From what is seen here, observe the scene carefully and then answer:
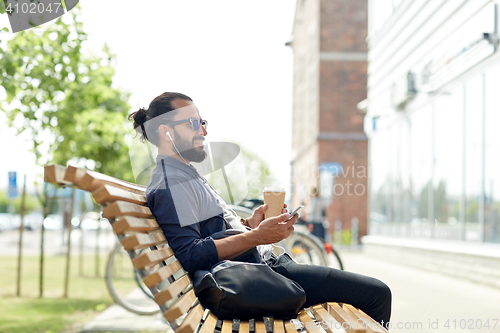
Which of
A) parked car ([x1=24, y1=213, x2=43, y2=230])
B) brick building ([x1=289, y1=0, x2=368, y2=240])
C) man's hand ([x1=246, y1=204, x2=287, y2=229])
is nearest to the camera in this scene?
man's hand ([x1=246, y1=204, x2=287, y2=229])

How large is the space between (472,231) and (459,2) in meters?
4.70

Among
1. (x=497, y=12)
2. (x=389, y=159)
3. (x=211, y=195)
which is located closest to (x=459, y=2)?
(x=497, y=12)

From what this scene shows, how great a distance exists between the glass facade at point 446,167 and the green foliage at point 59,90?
692 centimetres

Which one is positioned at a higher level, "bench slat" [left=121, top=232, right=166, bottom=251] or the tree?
the tree

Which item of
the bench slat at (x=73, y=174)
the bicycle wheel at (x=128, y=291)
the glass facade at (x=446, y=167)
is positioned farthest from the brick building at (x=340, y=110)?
the bench slat at (x=73, y=174)

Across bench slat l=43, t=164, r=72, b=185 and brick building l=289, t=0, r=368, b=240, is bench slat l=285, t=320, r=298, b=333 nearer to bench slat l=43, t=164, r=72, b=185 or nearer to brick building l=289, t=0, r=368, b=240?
bench slat l=43, t=164, r=72, b=185

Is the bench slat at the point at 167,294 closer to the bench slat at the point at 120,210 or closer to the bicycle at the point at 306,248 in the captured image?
the bench slat at the point at 120,210

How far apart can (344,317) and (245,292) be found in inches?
15.6

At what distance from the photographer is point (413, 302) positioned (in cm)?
616

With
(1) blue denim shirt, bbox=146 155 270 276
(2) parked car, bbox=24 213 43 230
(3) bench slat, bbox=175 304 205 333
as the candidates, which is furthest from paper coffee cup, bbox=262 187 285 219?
(2) parked car, bbox=24 213 43 230

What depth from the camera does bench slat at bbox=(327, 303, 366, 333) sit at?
5.86 feet

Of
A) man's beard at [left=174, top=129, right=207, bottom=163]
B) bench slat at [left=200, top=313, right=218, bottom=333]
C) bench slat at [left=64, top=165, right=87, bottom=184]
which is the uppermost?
man's beard at [left=174, top=129, right=207, bottom=163]

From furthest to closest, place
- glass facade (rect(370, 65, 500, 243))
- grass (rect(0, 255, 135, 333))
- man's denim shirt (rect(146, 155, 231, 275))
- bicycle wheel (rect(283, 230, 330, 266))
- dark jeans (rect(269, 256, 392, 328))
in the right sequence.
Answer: glass facade (rect(370, 65, 500, 243)) < bicycle wheel (rect(283, 230, 330, 266)) < grass (rect(0, 255, 135, 333)) < dark jeans (rect(269, 256, 392, 328)) < man's denim shirt (rect(146, 155, 231, 275))

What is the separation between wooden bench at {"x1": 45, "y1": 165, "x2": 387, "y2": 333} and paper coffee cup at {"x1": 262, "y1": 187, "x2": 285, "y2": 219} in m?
0.50
